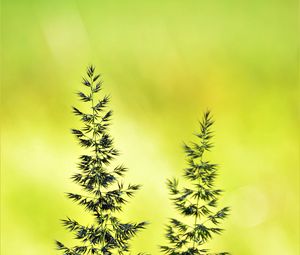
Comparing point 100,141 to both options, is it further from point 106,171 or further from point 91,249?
point 91,249

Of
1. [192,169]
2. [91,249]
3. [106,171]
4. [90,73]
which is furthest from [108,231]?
[90,73]

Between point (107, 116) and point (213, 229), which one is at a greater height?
point (107, 116)

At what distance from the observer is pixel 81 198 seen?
38.9 ft

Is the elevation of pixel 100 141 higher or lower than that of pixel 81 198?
higher

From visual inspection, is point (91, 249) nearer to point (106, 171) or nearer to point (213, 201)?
point (106, 171)

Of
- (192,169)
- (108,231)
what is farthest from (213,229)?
(108,231)

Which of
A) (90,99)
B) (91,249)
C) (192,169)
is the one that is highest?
(90,99)

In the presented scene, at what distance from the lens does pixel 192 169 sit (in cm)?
1205

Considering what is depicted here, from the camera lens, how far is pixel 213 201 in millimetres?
12023

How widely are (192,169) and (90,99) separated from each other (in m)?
2.57

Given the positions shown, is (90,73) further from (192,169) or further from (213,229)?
(213,229)

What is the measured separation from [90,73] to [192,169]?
9.68 feet

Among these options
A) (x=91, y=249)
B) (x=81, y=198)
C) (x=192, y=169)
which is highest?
(x=192, y=169)

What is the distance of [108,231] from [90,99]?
272 centimetres
